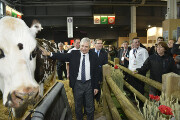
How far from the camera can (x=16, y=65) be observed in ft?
4.32

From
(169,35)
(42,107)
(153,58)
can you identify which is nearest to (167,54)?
(153,58)

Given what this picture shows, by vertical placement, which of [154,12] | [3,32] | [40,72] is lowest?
[40,72]

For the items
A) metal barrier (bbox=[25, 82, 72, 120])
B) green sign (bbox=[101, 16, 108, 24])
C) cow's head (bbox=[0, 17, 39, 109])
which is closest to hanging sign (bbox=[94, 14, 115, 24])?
green sign (bbox=[101, 16, 108, 24])

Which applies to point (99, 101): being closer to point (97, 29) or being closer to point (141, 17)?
point (141, 17)

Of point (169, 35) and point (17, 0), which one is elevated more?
point (17, 0)

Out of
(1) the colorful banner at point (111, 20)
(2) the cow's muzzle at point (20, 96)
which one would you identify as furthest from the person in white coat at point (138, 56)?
(1) the colorful banner at point (111, 20)

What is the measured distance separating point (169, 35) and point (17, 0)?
39.8 feet

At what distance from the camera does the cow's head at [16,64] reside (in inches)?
47.7

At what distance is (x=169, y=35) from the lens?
8.20 meters

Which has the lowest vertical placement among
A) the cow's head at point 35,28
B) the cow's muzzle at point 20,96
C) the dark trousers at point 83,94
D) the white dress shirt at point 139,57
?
the dark trousers at point 83,94

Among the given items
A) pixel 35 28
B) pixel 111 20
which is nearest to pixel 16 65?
pixel 35 28

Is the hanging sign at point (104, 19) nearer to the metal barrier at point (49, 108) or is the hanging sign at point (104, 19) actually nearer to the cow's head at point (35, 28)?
the cow's head at point (35, 28)

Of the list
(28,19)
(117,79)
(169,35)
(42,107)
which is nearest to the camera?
(42,107)

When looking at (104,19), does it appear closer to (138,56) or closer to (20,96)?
(138,56)
